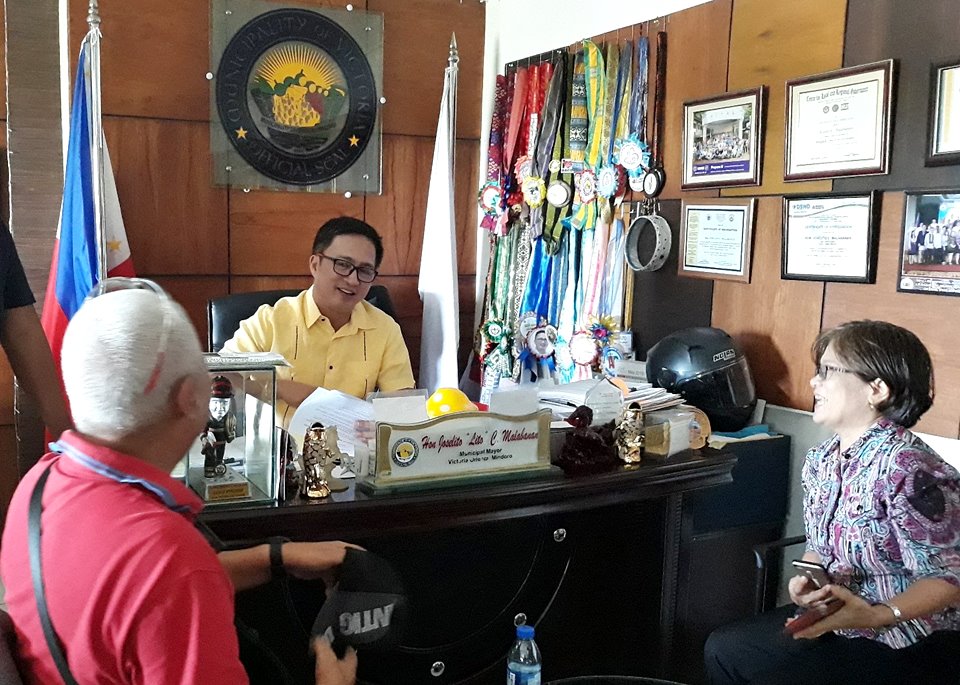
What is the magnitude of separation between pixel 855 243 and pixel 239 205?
2541 mm

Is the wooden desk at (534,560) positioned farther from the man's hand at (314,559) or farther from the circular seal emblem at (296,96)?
the circular seal emblem at (296,96)

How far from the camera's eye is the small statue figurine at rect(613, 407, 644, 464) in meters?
1.97

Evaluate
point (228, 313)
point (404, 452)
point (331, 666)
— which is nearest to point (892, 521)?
point (404, 452)

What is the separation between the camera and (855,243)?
2.34 m

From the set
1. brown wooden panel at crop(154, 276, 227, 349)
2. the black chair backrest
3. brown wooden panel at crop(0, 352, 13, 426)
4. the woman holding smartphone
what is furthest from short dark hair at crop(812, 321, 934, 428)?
brown wooden panel at crop(0, 352, 13, 426)

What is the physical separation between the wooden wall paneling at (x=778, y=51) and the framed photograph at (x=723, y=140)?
0.03 m

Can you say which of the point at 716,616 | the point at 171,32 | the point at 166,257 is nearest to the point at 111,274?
the point at 166,257

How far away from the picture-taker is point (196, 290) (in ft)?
12.1

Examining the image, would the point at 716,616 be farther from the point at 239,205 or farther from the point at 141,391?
the point at 239,205

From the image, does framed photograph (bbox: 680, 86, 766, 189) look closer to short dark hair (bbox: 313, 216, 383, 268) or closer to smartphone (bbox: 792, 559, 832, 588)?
short dark hair (bbox: 313, 216, 383, 268)

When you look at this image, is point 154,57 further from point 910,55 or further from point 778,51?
point 910,55

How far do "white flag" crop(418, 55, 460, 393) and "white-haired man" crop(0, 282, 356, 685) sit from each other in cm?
279

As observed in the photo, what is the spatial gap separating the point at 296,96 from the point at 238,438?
245cm

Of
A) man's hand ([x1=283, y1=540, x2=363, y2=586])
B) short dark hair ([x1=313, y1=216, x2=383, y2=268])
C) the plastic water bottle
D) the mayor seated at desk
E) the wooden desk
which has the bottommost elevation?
the plastic water bottle
